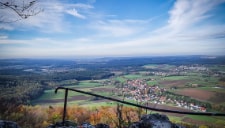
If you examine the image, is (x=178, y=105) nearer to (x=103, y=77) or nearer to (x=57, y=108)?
(x=57, y=108)

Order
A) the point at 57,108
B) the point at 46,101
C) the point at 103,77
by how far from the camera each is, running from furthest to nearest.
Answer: the point at 103,77, the point at 46,101, the point at 57,108

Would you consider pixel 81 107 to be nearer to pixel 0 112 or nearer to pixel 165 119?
pixel 0 112

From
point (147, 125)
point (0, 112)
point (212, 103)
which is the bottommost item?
point (212, 103)

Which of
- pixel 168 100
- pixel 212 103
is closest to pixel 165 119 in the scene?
pixel 212 103

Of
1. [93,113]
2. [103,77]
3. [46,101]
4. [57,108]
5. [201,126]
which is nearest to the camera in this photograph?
[201,126]

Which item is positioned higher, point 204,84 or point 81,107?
point 204,84

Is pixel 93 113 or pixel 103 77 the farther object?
pixel 103 77
